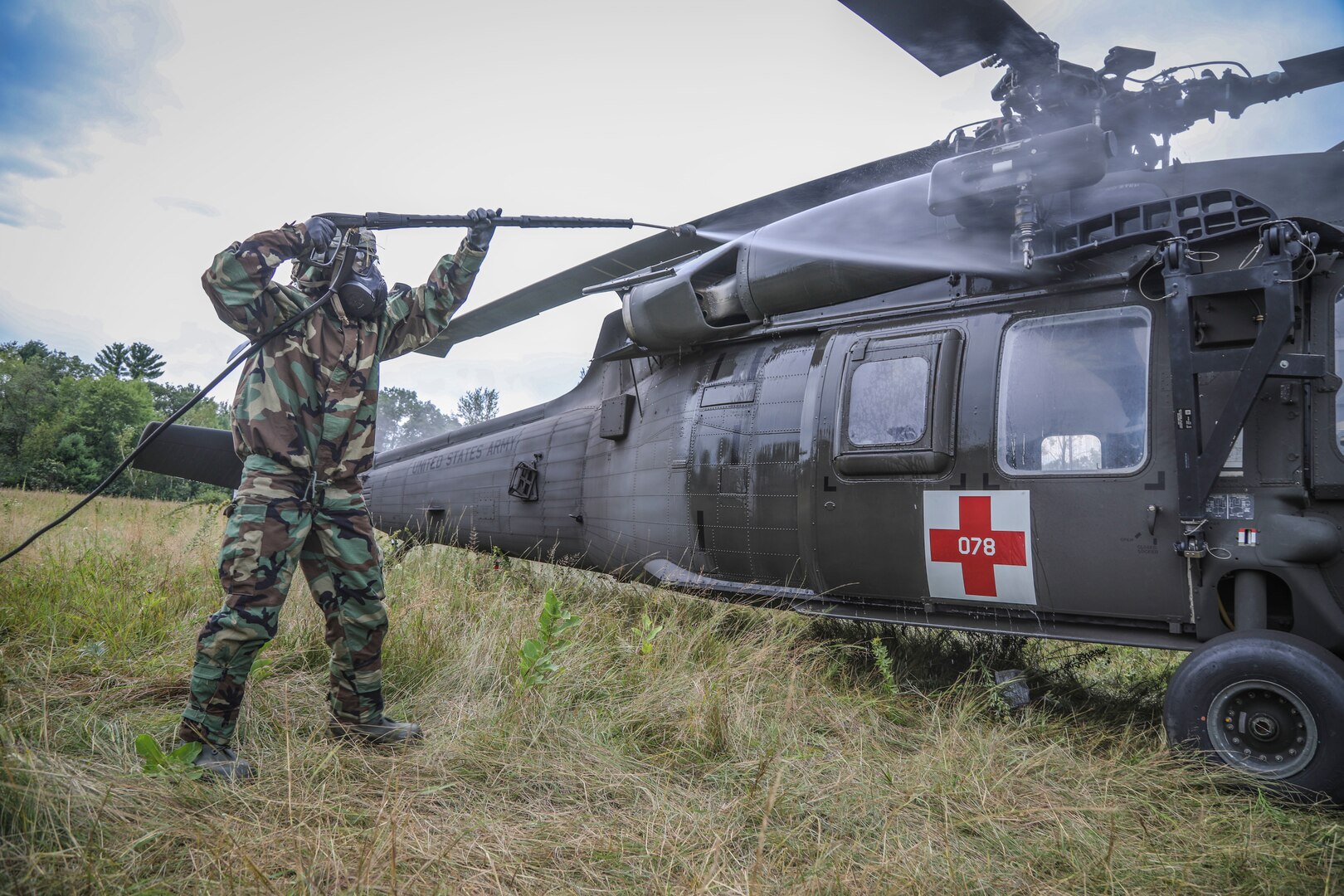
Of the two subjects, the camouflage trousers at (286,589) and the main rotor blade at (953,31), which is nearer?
the camouflage trousers at (286,589)

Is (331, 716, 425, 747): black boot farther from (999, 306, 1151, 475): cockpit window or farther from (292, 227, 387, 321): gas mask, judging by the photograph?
(999, 306, 1151, 475): cockpit window

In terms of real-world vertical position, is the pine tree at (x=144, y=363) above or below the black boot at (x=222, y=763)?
above

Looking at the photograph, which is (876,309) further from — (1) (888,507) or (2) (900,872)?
(2) (900,872)

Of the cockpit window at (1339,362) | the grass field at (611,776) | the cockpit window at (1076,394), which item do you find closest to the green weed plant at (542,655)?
the grass field at (611,776)

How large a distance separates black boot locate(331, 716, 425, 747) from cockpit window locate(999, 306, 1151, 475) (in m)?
2.72

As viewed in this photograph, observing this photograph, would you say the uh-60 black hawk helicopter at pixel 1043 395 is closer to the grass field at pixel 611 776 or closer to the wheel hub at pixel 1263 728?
the wheel hub at pixel 1263 728

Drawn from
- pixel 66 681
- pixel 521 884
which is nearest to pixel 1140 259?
pixel 521 884

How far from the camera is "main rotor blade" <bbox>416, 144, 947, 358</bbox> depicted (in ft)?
13.6

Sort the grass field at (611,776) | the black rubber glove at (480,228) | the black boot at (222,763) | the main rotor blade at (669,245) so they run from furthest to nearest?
1. the main rotor blade at (669,245)
2. the black rubber glove at (480,228)
3. the black boot at (222,763)
4. the grass field at (611,776)

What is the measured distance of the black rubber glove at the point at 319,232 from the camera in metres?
2.80

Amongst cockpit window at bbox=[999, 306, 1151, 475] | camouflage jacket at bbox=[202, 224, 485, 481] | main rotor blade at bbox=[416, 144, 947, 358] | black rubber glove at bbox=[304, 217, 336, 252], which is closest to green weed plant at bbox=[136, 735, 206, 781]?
camouflage jacket at bbox=[202, 224, 485, 481]

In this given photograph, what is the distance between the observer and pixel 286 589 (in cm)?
261

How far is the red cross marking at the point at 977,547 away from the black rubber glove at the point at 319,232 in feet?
9.36

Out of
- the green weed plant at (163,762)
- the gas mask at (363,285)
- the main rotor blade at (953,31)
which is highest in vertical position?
the main rotor blade at (953,31)
